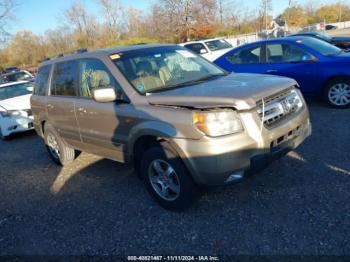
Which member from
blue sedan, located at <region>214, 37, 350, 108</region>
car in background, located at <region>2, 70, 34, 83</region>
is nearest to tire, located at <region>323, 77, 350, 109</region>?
blue sedan, located at <region>214, 37, 350, 108</region>

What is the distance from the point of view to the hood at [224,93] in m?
3.12

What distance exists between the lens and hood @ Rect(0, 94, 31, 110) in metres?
8.37

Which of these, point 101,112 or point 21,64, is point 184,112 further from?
point 21,64

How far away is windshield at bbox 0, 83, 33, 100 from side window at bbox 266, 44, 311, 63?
6.73 metres

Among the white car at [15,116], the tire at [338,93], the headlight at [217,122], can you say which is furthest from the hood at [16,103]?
the tire at [338,93]

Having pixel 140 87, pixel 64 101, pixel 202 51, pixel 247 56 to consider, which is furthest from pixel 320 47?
pixel 202 51

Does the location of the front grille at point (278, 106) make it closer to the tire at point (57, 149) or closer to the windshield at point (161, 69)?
the windshield at point (161, 69)

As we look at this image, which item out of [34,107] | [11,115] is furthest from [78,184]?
[11,115]

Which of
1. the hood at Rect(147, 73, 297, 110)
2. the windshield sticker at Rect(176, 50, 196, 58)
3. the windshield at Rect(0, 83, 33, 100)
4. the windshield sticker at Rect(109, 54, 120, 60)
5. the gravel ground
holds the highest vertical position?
the windshield sticker at Rect(109, 54, 120, 60)

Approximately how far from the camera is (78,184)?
4898 millimetres

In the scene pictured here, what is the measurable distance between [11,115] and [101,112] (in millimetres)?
5239

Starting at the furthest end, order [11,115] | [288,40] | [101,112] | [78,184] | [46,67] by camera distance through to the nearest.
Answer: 1. [11,115]
2. [288,40]
3. [46,67]
4. [78,184]
5. [101,112]

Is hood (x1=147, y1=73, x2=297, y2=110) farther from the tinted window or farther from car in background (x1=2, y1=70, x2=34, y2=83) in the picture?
car in background (x1=2, y1=70, x2=34, y2=83)

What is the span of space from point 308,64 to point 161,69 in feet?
12.9
